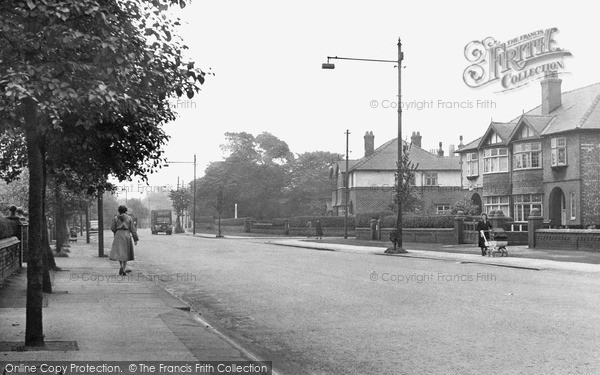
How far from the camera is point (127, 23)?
7.82 meters

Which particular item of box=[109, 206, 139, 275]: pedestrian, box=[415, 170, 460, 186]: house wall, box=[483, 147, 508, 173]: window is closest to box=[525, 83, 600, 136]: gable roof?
box=[483, 147, 508, 173]: window

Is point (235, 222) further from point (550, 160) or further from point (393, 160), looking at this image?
point (550, 160)

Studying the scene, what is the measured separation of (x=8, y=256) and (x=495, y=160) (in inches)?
1611

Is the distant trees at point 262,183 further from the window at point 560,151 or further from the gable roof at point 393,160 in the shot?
the window at point 560,151

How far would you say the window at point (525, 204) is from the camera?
156 ft

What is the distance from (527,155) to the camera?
4791 centimetres

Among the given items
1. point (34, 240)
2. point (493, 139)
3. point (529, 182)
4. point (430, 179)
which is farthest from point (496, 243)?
point (430, 179)

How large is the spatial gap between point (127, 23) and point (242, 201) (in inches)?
3562

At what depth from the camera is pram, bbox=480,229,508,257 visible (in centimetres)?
2783

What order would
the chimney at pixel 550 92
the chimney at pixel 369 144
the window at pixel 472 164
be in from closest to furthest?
the chimney at pixel 550 92, the window at pixel 472 164, the chimney at pixel 369 144

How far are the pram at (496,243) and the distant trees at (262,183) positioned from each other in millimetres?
67943

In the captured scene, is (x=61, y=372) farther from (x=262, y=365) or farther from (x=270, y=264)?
(x=270, y=264)

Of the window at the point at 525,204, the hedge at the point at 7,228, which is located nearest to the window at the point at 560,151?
the window at the point at 525,204

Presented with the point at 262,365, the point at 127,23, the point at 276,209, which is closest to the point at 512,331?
the point at 262,365
